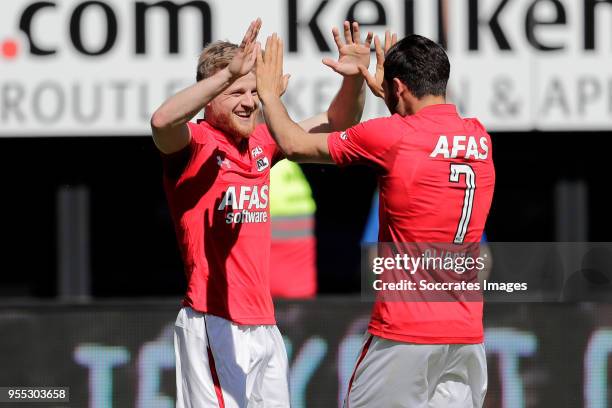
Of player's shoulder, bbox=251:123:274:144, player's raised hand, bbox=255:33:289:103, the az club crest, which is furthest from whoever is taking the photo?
player's shoulder, bbox=251:123:274:144

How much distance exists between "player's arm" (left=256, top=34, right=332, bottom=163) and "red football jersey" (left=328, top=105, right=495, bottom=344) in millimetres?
71

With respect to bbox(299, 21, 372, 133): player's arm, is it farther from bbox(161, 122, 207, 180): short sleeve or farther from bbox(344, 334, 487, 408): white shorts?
bbox(344, 334, 487, 408): white shorts

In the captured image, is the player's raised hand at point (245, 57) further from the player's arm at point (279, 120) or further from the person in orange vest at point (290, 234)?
the person in orange vest at point (290, 234)

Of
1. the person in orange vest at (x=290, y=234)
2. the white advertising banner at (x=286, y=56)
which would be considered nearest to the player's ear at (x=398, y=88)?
the white advertising banner at (x=286, y=56)

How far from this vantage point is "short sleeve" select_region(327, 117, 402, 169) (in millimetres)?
4027

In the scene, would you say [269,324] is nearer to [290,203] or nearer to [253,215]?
[253,215]

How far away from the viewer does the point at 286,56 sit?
6.85 metres

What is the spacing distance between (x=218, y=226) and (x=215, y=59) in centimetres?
60

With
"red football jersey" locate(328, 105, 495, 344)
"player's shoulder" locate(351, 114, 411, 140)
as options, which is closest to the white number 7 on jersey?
"red football jersey" locate(328, 105, 495, 344)

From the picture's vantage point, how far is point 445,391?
4.08 meters

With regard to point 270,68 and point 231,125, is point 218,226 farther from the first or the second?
point 270,68

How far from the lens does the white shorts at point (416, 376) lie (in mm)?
3996

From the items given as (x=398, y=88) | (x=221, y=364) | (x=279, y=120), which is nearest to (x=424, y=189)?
(x=398, y=88)

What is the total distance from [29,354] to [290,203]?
1.86 meters
